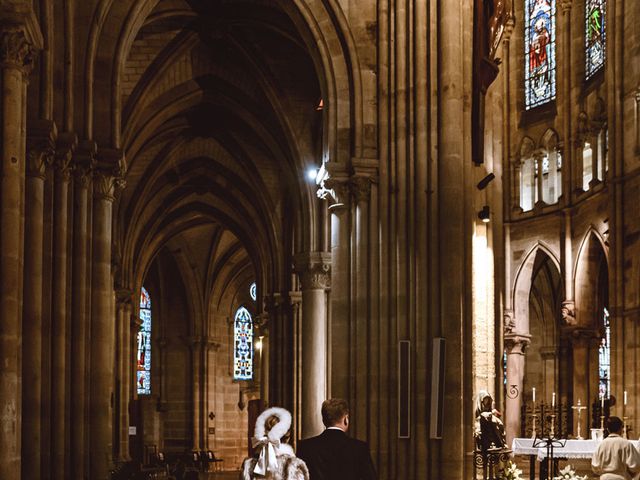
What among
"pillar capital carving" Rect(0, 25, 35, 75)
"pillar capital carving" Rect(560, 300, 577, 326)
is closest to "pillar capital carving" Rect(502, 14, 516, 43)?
"pillar capital carving" Rect(560, 300, 577, 326)

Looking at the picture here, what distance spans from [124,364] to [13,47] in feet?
77.5

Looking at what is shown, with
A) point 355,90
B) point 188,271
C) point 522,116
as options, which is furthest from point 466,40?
point 188,271

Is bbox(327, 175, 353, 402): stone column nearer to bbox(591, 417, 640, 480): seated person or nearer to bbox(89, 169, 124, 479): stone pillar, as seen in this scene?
bbox(89, 169, 124, 479): stone pillar

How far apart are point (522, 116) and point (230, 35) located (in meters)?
13.5

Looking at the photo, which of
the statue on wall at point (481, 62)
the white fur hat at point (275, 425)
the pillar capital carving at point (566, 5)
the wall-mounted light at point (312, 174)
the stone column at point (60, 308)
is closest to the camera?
the white fur hat at point (275, 425)

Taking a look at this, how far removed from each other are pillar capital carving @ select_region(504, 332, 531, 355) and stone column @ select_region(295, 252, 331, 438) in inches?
385

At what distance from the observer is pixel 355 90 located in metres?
20.7

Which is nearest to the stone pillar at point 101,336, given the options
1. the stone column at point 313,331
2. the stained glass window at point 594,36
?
the stone column at point 313,331

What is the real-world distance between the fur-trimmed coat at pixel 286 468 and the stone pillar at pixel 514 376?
90.0 feet

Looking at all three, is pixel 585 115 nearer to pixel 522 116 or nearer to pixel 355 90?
pixel 522 116

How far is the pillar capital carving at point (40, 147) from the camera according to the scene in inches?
656

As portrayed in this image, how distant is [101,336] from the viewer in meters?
20.5

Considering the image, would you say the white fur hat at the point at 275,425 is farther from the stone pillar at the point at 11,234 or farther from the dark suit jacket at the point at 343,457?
the stone pillar at the point at 11,234

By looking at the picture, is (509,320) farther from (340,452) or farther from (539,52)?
(340,452)
